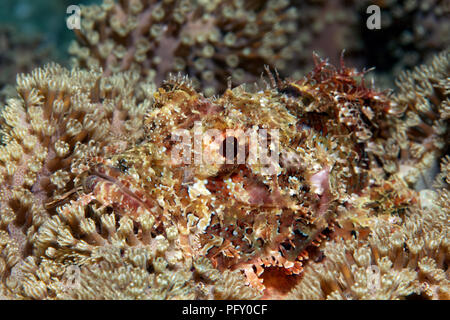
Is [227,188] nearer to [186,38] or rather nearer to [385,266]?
[385,266]

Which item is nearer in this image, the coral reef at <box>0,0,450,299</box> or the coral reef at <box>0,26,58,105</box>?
the coral reef at <box>0,0,450,299</box>

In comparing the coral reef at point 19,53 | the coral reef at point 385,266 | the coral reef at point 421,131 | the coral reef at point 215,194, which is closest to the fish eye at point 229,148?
the coral reef at point 215,194

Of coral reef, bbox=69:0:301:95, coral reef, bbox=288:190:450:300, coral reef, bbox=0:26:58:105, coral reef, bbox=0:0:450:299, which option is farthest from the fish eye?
coral reef, bbox=0:26:58:105

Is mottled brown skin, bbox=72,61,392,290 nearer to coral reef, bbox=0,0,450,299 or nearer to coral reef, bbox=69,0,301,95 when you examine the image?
coral reef, bbox=0,0,450,299

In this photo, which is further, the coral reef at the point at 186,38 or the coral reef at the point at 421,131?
the coral reef at the point at 186,38

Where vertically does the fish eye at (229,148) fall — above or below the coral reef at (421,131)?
below

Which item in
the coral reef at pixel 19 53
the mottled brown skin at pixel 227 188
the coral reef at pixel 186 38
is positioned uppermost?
the coral reef at pixel 19 53

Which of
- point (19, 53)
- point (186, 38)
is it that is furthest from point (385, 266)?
point (19, 53)

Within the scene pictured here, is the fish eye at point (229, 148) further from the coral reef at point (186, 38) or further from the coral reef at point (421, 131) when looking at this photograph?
the coral reef at point (186, 38)

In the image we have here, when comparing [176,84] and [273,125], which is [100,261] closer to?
[176,84]

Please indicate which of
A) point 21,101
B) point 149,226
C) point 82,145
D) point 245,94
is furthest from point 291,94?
point 21,101

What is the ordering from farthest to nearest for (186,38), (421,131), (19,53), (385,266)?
(19,53) → (186,38) → (421,131) → (385,266)

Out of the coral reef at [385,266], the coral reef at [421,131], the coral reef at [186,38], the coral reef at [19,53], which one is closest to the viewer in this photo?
the coral reef at [385,266]
